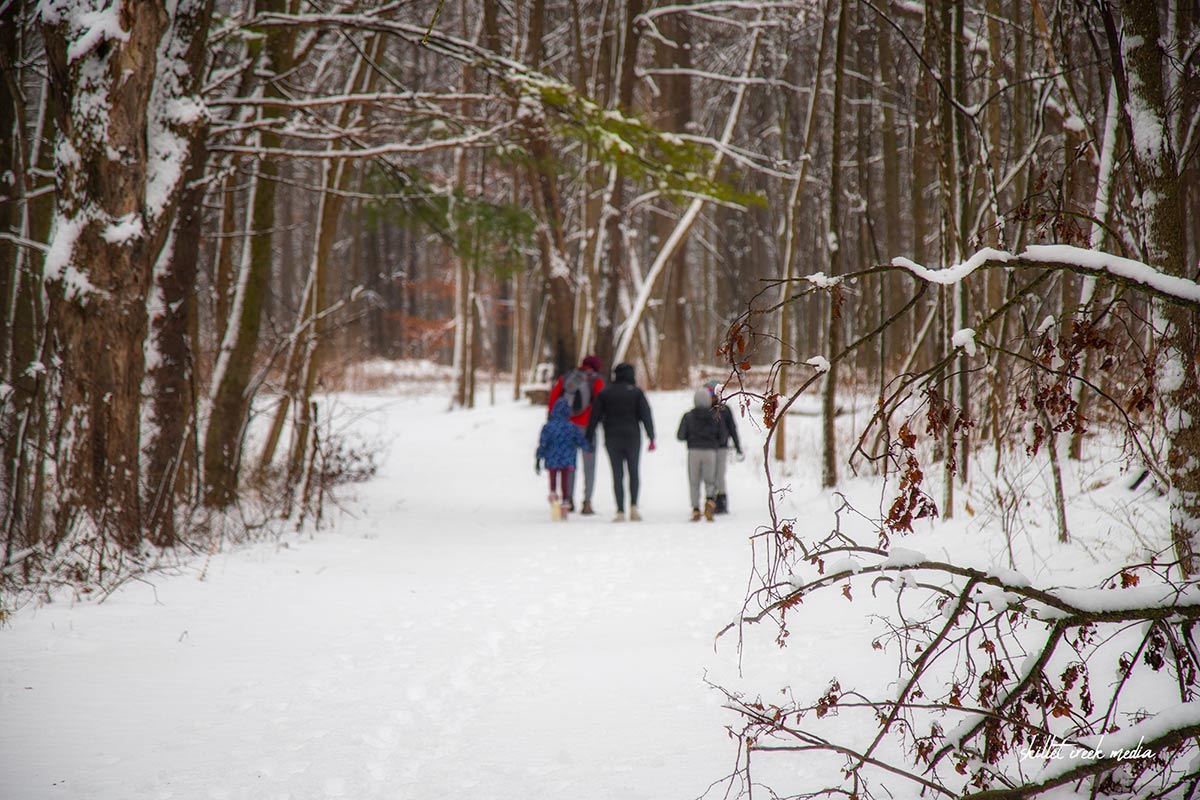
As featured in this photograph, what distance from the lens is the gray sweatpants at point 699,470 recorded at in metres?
9.74

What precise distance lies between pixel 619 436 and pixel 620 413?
29 cm

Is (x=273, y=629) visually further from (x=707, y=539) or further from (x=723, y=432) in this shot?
(x=723, y=432)

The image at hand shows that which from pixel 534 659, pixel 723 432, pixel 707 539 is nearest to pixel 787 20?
pixel 723 432

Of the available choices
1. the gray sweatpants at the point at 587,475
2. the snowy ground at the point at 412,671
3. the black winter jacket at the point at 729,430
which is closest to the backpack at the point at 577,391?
the gray sweatpants at the point at 587,475

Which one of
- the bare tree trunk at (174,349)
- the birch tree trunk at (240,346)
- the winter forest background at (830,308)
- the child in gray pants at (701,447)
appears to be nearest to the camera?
the winter forest background at (830,308)

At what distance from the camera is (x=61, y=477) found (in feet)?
18.1

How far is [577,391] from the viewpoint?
10.1m

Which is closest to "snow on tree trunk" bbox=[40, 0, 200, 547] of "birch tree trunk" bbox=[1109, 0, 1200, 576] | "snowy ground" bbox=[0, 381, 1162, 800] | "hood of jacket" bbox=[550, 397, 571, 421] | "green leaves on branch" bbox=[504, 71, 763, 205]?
"snowy ground" bbox=[0, 381, 1162, 800]

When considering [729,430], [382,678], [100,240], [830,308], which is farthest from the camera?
[729,430]

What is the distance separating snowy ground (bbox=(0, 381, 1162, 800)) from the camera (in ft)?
9.67

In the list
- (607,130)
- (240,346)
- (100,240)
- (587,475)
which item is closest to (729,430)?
(587,475)

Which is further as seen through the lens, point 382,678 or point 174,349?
point 174,349

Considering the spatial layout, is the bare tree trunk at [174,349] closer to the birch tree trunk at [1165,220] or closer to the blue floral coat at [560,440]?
the blue floral coat at [560,440]

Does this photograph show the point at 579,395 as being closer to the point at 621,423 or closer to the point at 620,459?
the point at 621,423
